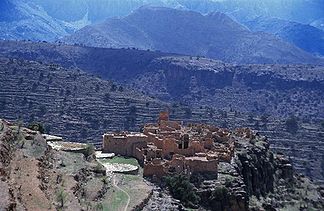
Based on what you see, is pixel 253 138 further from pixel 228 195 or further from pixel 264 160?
pixel 228 195

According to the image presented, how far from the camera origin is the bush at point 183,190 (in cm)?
4503

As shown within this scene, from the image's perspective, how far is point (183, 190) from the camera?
4506 centimetres

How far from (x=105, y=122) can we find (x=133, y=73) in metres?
68.6

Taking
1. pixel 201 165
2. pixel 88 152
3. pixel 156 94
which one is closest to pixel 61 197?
pixel 88 152

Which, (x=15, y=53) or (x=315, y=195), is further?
(x=15, y=53)

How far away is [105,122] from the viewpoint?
97750 mm

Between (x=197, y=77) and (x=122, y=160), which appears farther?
(x=197, y=77)

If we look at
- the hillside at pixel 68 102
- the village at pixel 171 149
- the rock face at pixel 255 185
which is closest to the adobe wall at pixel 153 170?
the village at pixel 171 149

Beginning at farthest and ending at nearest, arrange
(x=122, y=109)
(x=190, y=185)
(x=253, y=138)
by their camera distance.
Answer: (x=122, y=109), (x=253, y=138), (x=190, y=185)

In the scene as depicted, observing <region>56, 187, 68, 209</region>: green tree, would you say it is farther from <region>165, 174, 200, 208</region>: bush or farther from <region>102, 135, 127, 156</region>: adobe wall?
<region>102, 135, 127, 156</region>: adobe wall

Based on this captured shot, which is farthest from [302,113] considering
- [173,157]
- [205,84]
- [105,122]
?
[173,157]

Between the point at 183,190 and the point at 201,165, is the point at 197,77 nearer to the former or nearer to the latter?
the point at 201,165

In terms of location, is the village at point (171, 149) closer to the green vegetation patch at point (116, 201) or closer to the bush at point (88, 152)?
the bush at point (88, 152)

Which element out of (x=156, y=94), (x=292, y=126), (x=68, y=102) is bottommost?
(x=292, y=126)
